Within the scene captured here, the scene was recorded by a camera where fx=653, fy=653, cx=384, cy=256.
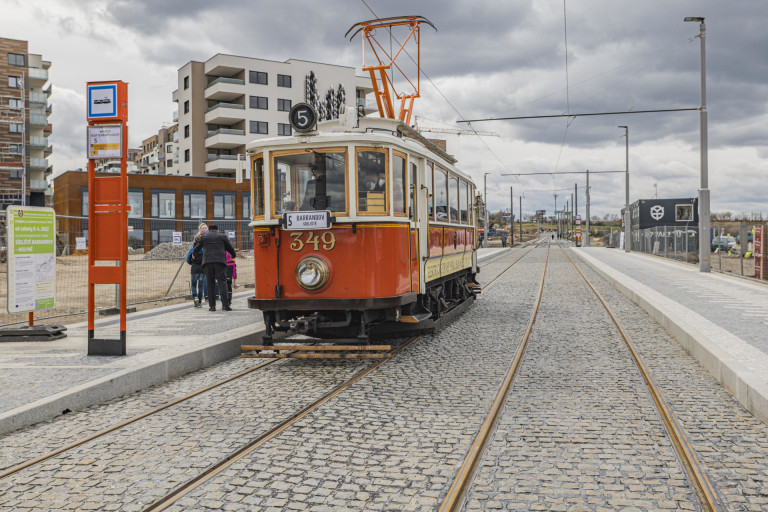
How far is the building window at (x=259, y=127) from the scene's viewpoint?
57500mm

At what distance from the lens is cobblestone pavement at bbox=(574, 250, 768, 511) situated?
12.8 feet

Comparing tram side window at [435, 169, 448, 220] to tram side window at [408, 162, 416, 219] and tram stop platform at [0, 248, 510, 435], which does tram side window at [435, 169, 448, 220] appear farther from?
tram stop platform at [0, 248, 510, 435]

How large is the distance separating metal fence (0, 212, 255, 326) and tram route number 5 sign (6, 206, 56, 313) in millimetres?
3311

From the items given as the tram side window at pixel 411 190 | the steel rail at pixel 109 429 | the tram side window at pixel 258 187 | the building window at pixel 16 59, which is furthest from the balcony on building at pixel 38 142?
the steel rail at pixel 109 429

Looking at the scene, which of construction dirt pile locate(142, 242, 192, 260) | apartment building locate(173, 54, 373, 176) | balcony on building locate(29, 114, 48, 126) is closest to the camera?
construction dirt pile locate(142, 242, 192, 260)

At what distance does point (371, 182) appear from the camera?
25.2ft

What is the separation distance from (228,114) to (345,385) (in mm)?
52958

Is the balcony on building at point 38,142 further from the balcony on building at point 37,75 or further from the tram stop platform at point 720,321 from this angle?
the tram stop platform at point 720,321

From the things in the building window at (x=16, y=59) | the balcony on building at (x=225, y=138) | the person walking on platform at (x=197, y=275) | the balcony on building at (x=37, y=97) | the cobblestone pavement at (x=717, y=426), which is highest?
the building window at (x=16, y=59)

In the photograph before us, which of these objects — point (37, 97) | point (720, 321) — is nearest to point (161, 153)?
point (37, 97)

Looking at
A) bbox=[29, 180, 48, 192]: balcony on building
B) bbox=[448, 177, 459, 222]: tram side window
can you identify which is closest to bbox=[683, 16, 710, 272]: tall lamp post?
bbox=[448, 177, 459, 222]: tram side window

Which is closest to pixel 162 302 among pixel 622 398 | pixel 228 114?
pixel 622 398

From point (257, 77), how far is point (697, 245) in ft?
136

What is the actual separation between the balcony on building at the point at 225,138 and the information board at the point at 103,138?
164 feet
